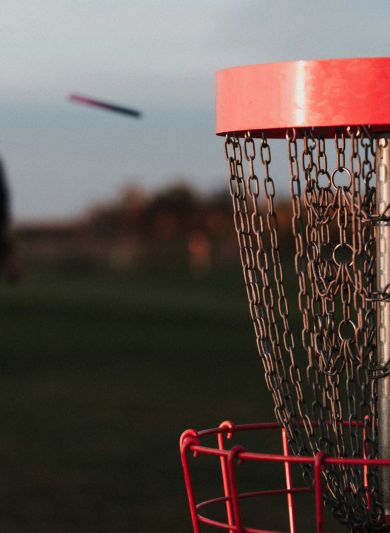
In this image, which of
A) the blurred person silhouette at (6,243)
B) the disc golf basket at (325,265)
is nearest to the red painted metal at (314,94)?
the disc golf basket at (325,265)

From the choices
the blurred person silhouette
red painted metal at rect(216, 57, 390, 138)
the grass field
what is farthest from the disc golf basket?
the grass field

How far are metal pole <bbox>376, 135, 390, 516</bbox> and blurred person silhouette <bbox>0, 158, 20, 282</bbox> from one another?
2867 millimetres

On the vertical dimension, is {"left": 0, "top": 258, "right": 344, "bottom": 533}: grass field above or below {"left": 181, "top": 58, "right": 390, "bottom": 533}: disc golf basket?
below

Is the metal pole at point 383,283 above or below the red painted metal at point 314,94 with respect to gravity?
below

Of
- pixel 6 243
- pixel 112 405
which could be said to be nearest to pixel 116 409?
pixel 112 405

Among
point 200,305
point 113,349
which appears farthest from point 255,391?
point 200,305

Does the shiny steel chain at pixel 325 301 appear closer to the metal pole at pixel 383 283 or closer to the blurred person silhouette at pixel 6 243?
the metal pole at pixel 383 283

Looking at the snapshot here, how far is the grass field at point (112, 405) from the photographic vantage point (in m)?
10.2

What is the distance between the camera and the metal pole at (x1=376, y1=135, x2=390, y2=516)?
7.38ft

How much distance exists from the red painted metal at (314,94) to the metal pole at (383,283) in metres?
0.09

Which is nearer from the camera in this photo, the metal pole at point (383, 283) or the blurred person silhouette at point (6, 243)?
the metal pole at point (383, 283)

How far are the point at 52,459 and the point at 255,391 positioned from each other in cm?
601

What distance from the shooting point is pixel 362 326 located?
2.25 m

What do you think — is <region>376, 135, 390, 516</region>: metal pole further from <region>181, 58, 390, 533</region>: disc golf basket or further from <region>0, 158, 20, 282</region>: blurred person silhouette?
<region>0, 158, 20, 282</region>: blurred person silhouette
